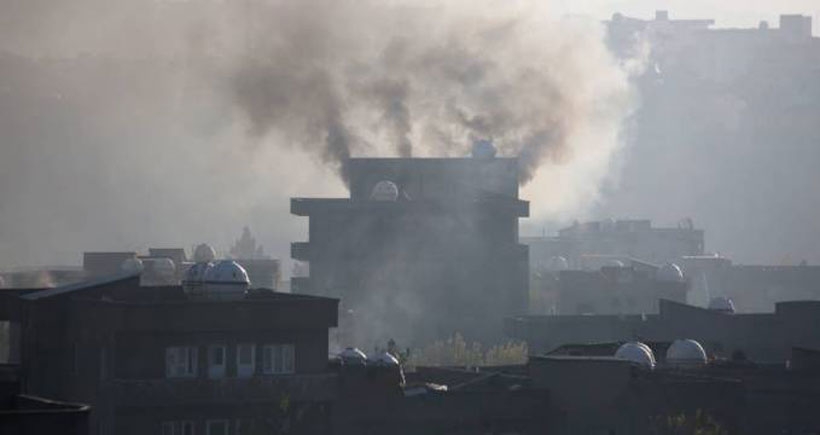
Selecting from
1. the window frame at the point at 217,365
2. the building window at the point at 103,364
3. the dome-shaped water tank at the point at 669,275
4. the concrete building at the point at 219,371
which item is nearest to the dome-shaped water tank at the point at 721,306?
the dome-shaped water tank at the point at 669,275

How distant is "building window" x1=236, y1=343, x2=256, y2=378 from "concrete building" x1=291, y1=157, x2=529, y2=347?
114ft

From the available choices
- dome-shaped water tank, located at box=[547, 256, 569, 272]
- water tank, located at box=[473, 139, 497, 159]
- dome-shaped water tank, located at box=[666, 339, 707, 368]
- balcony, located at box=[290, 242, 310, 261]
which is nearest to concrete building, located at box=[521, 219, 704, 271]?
dome-shaped water tank, located at box=[547, 256, 569, 272]

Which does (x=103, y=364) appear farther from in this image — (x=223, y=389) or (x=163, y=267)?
(x=163, y=267)

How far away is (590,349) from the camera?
60.1 metres

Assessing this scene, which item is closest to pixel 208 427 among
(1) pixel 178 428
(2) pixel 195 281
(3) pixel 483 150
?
(1) pixel 178 428

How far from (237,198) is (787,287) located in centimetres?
5059

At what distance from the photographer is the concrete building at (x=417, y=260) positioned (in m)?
86.0

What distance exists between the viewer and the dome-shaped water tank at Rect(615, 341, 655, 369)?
53.9 m

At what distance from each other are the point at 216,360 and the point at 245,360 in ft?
2.05

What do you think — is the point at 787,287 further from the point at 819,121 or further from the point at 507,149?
the point at 819,121

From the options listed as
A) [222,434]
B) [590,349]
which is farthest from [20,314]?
[590,349]

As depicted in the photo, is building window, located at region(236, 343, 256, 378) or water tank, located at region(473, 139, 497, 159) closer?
building window, located at region(236, 343, 256, 378)

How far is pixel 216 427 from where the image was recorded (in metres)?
48.3

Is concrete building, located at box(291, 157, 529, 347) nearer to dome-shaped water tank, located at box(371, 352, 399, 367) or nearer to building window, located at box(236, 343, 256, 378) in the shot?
dome-shaped water tank, located at box(371, 352, 399, 367)
